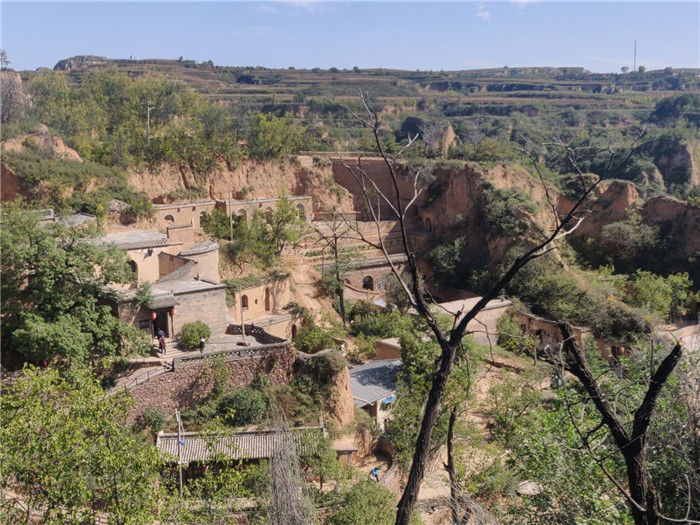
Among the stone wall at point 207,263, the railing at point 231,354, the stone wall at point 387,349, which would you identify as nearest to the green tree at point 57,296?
the railing at point 231,354

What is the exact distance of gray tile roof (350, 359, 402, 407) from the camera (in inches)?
834

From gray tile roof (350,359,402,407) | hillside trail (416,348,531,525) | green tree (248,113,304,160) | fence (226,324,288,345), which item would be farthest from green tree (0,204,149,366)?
green tree (248,113,304,160)

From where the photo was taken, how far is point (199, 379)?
18.8 m

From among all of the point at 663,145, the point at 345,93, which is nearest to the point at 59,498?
the point at 663,145

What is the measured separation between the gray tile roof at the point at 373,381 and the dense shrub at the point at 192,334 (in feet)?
17.2

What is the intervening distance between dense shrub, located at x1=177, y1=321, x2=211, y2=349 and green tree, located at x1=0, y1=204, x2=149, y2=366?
166 cm

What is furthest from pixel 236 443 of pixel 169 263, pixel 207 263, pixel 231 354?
pixel 207 263

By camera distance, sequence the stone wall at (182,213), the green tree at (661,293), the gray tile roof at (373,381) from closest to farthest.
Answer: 1. the gray tile roof at (373,381)
2. the green tree at (661,293)
3. the stone wall at (182,213)

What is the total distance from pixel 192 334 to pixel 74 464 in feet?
33.1

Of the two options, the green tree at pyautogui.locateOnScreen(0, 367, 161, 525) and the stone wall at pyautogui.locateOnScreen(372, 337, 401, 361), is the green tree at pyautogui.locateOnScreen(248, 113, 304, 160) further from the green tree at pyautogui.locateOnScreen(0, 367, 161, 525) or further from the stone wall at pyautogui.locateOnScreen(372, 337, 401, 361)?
the green tree at pyautogui.locateOnScreen(0, 367, 161, 525)

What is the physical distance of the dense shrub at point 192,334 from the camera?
1997 centimetres

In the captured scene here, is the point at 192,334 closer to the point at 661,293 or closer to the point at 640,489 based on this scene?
the point at 640,489

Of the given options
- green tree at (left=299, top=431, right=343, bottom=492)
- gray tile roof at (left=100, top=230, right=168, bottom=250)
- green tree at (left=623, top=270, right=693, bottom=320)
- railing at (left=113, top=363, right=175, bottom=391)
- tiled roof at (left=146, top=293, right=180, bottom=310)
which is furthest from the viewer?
green tree at (left=623, top=270, right=693, bottom=320)

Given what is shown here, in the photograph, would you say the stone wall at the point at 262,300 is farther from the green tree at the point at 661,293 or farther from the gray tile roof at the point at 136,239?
the green tree at the point at 661,293
